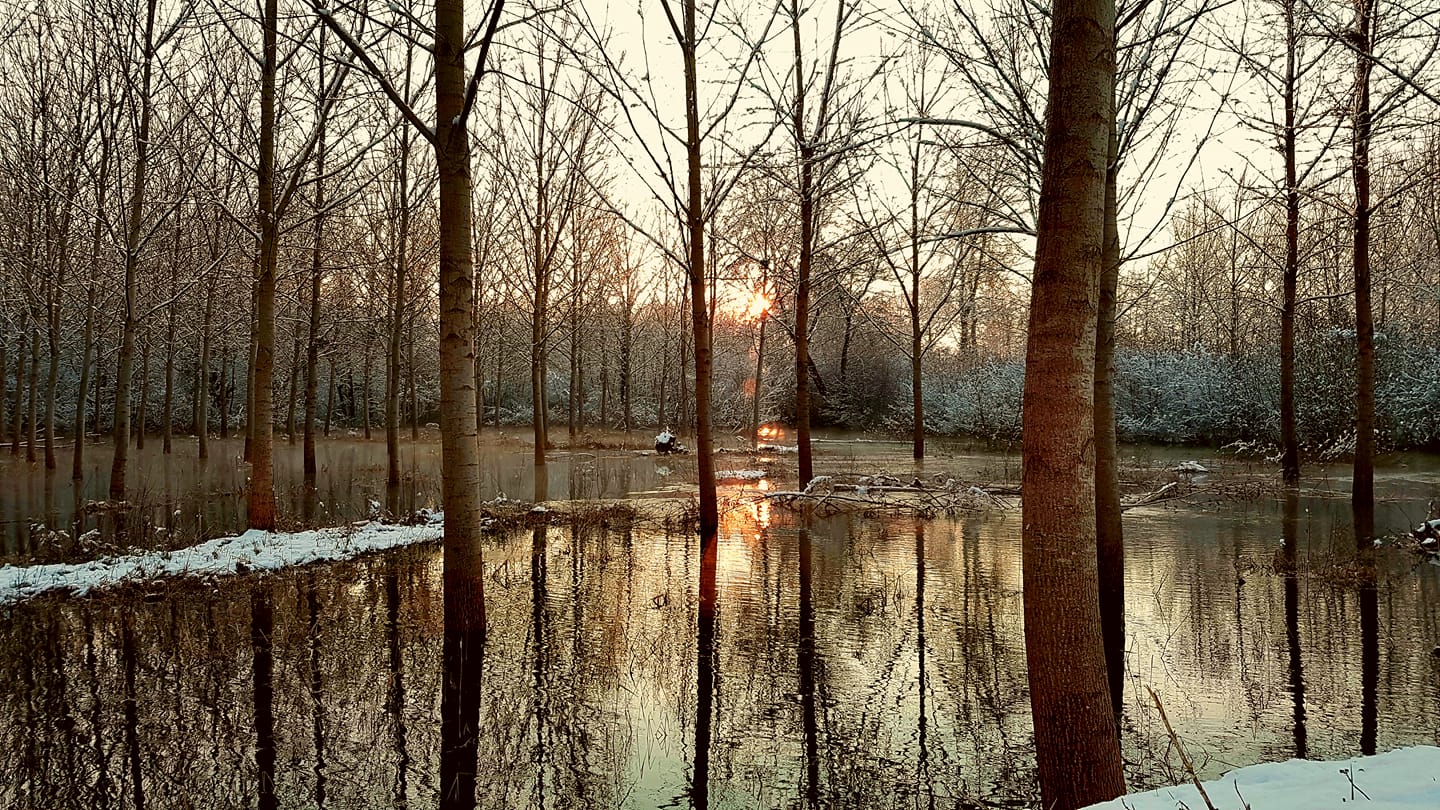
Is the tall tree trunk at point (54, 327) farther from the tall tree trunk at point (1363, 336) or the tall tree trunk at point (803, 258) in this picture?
the tall tree trunk at point (1363, 336)

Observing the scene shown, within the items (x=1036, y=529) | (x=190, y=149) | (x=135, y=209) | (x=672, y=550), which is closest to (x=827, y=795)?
(x=1036, y=529)

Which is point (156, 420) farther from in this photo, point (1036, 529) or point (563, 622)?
point (1036, 529)

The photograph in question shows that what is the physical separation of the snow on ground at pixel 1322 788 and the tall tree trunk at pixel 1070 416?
306mm

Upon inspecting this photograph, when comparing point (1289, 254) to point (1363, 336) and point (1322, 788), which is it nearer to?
point (1363, 336)

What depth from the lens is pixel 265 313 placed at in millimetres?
11266

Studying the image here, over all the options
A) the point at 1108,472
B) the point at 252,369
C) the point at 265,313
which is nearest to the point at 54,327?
the point at 252,369

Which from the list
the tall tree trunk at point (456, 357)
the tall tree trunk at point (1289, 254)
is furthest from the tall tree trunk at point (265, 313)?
the tall tree trunk at point (1289, 254)

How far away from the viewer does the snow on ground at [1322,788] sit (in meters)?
3.16

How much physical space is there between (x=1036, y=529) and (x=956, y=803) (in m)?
1.71

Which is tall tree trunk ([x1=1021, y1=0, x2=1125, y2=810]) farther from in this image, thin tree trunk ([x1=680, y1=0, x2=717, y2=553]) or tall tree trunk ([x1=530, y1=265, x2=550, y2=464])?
tall tree trunk ([x1=530, y1=265, x2=550, y2=464])

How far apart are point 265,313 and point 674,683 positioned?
28.2 ft

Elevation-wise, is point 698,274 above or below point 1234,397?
above

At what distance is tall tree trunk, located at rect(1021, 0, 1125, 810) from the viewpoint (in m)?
3.55

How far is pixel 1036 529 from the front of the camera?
3662 mm
